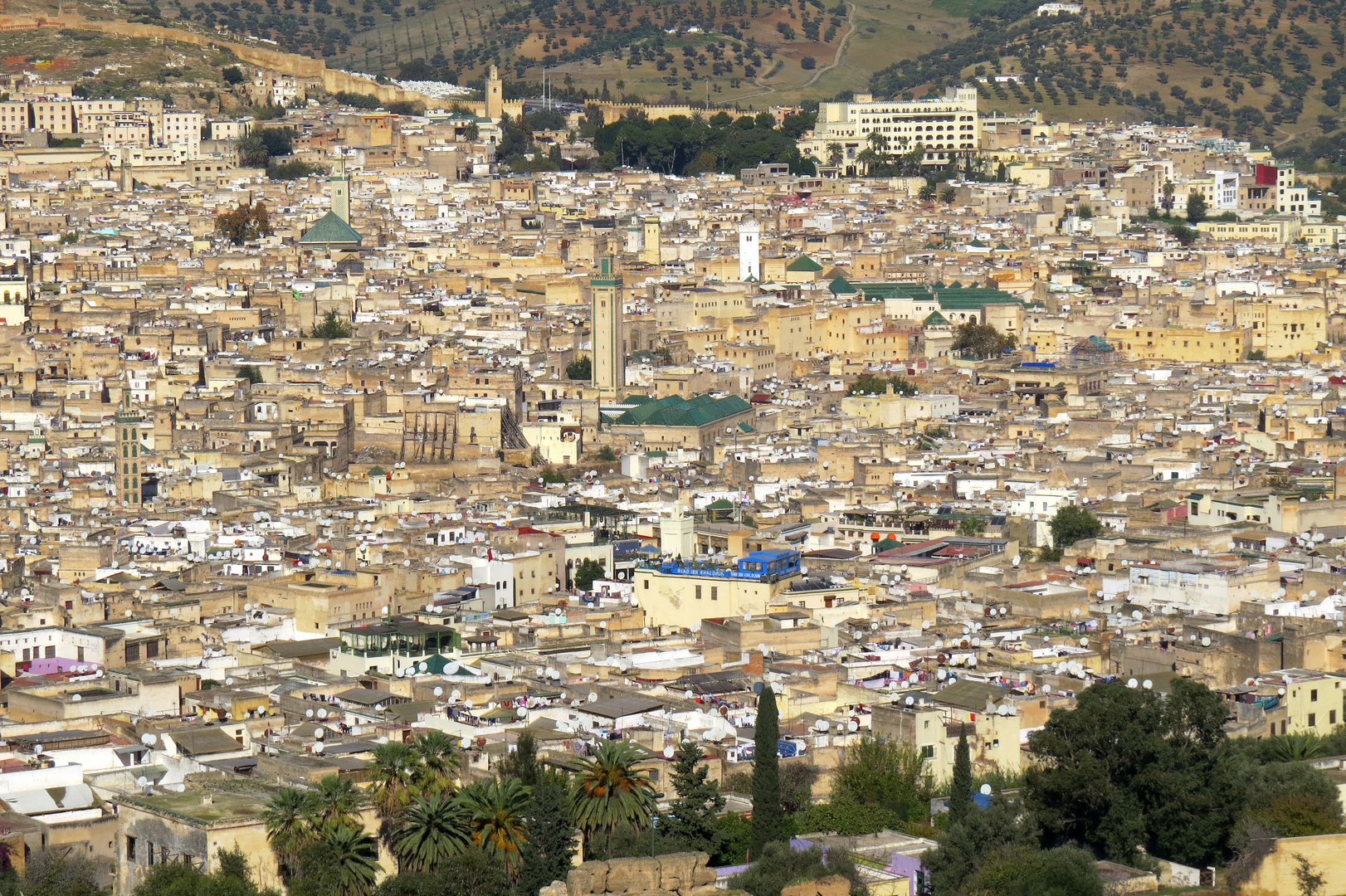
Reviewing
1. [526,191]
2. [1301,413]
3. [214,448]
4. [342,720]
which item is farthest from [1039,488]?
[526,191]

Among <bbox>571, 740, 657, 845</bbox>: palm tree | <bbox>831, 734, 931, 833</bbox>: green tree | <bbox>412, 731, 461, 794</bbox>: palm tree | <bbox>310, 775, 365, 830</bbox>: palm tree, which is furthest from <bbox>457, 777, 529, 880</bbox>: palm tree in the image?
<bbox>831, 734, 931, 833</bbox>: green tree

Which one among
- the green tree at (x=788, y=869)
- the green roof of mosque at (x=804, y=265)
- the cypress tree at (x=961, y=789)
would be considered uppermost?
the green roof of mosque at (x=804, y=265)

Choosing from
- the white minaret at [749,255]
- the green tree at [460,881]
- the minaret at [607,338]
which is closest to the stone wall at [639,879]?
the green tree at [460,881]

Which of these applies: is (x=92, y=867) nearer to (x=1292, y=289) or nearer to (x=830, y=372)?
(x=830, y=372)

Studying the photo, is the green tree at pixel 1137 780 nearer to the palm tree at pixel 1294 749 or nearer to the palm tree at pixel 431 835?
the palm tree at pixel 1294 749

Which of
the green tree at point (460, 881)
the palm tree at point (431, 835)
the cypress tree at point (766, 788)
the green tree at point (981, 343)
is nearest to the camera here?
the green tree at point (460, 881)

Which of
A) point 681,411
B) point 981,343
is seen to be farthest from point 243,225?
point 681,411

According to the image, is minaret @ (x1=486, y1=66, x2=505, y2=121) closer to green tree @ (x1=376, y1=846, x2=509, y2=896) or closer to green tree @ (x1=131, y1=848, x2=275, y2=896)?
green tree @ (x1=376, y1=846, x2=509, y2=896)
